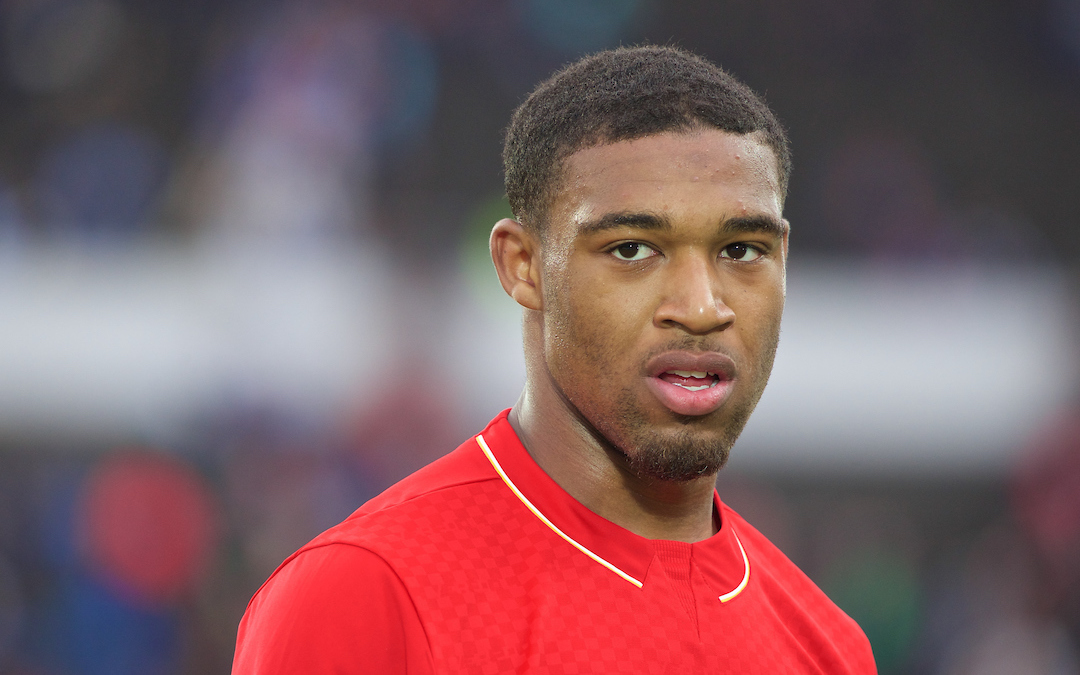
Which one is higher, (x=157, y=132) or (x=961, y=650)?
(x=157, y=132)

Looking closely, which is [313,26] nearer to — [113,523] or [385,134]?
[385,134]

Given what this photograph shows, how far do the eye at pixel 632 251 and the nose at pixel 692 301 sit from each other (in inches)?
1.6

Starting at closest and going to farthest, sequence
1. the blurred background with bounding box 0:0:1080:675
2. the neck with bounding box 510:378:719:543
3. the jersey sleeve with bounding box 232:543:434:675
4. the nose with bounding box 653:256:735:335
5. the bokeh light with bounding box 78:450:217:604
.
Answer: the jersey sleeve with bounding box 232:543:434:675
the nose with bounding box 653:256:735:335
the neck with bounding box 510:378:719:543
the bokeh light with bounding box 78:450:217:604
the blurred background with bounding box 0:0:1080:675

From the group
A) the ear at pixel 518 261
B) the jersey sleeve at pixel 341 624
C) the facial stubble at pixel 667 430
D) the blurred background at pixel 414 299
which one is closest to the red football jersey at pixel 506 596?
the jersey sleeve at pixel 341 624

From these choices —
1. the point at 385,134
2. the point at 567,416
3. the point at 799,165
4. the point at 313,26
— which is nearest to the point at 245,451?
the point at 385,134

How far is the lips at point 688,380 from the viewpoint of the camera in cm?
158

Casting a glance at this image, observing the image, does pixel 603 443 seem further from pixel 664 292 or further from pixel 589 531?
pixel 664 292

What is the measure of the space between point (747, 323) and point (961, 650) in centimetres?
556

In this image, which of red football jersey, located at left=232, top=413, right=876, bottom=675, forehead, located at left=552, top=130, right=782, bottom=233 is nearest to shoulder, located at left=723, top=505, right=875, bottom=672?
red football jersey, located at left=232, top=413, right=876, bottom=675

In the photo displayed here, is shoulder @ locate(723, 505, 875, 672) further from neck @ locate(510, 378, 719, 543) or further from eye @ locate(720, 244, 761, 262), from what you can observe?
eye @ locate(720, 244, 761, 262)

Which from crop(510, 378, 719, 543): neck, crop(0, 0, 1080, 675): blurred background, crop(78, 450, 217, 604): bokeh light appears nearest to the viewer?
crop(510, 378, 719, 543): neck

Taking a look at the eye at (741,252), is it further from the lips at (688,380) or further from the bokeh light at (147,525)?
the bokeh light at (147,525)

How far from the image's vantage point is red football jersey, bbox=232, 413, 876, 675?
1.42m

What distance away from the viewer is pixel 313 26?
6867 mm
